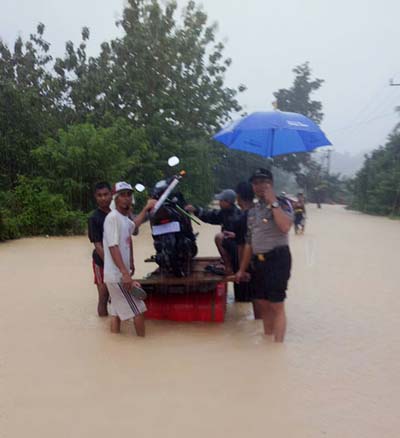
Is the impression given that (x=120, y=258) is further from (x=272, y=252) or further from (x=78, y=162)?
(x=78, y=162)

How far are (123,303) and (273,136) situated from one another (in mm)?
2487

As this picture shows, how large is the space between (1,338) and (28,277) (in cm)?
314

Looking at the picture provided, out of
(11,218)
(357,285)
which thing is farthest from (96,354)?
(11,218)

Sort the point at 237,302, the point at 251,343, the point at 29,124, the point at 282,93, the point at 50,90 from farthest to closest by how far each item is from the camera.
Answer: the point at 282,93, the point at 50,90, the point at 29,124, the point at 237,302, the point at 251,343

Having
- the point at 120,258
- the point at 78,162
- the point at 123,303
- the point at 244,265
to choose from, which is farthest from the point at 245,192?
the point at 78,162

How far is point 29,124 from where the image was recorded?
1703 cm

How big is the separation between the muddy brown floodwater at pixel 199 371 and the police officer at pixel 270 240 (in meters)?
0.62

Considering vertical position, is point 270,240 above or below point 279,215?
below

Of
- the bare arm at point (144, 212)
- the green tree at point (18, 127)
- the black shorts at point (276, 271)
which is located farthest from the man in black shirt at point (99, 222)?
the green tree at point (18, 127)

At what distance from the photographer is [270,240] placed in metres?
4.51

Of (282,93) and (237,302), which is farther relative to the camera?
(282,93)

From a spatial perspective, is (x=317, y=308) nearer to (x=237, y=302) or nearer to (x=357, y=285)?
(x=237, y=302)

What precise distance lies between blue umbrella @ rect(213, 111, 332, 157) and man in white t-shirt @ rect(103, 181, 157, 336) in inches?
57.4

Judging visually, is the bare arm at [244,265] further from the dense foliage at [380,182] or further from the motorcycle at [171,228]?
the dense foliage at [380,182]
